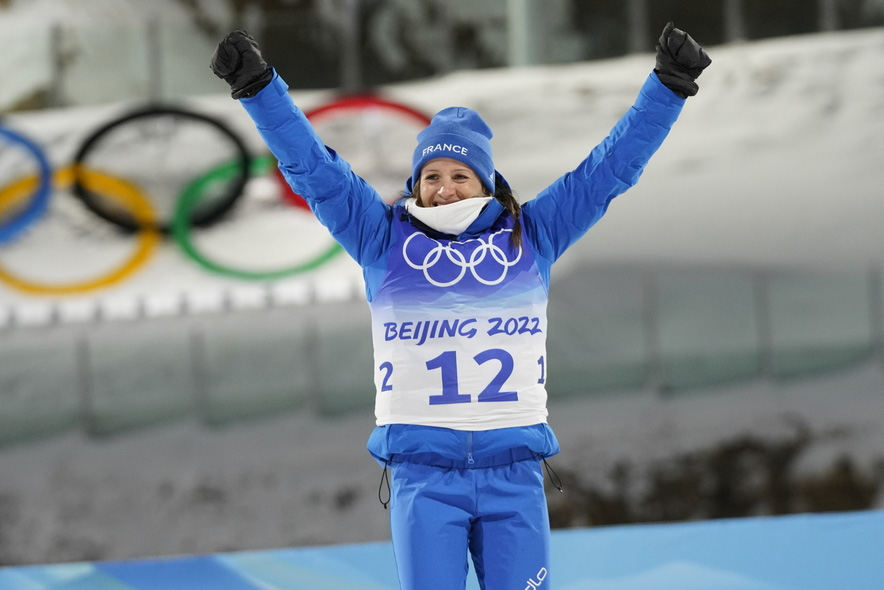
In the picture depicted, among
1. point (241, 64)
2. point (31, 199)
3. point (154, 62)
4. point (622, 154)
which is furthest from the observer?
point (154, 62)

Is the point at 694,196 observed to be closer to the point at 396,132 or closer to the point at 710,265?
the point at 710,265

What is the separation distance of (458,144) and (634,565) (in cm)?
181

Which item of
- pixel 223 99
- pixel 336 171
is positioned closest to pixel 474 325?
pixel 336 171

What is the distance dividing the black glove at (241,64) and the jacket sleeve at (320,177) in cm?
1

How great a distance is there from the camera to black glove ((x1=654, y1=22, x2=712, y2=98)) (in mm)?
1505

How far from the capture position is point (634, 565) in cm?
289

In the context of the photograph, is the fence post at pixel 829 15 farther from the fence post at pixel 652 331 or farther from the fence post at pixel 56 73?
the fence post at pixel 56 73

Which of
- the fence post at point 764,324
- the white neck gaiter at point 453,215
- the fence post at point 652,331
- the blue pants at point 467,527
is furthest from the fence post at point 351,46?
the blue pants at point 467,527

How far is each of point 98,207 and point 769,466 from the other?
3137mm

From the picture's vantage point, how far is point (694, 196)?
13.2 ft

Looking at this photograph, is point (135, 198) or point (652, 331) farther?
point (652, 331)

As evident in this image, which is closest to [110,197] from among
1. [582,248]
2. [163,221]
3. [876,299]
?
[163,221]

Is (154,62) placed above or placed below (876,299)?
above

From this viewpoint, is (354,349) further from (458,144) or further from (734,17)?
(458,144)
